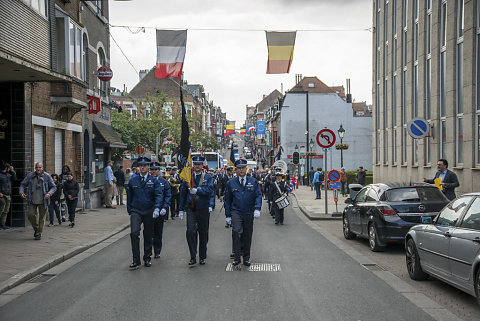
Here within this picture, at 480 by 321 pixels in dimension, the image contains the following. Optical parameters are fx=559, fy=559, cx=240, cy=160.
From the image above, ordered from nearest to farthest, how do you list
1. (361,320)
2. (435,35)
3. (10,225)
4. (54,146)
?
1. (361,320)
2. (10,225)
3. (54,146)
4. (435,35)

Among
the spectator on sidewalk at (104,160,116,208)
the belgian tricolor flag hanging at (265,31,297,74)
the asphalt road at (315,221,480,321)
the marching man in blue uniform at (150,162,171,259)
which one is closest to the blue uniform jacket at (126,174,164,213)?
the marching man in blue uniform at (150,162,171,259)

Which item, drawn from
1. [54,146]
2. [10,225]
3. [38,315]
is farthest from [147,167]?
[54,146]

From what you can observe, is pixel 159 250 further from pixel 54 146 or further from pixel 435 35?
pixel 435 35

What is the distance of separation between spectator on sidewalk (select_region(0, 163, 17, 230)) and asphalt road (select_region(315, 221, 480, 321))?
8.57 m

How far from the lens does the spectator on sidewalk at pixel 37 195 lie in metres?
12.9

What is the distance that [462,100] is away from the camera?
18781mm

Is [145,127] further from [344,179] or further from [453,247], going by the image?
[453,247]

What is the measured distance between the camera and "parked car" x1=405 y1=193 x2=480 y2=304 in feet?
20.5

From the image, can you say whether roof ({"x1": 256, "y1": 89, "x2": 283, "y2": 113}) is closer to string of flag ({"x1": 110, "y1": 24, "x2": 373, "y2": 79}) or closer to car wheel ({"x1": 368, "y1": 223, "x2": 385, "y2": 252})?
string of flag ({"x1": 110, "y1": 24, "x2": 373, "y2": 79})

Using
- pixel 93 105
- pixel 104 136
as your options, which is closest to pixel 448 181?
pixel 93 105

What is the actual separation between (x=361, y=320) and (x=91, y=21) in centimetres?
2033

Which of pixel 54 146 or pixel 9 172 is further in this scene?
pixel 54 146

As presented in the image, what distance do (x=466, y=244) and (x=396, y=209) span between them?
4.44 metres

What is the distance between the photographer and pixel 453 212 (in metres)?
7.18
